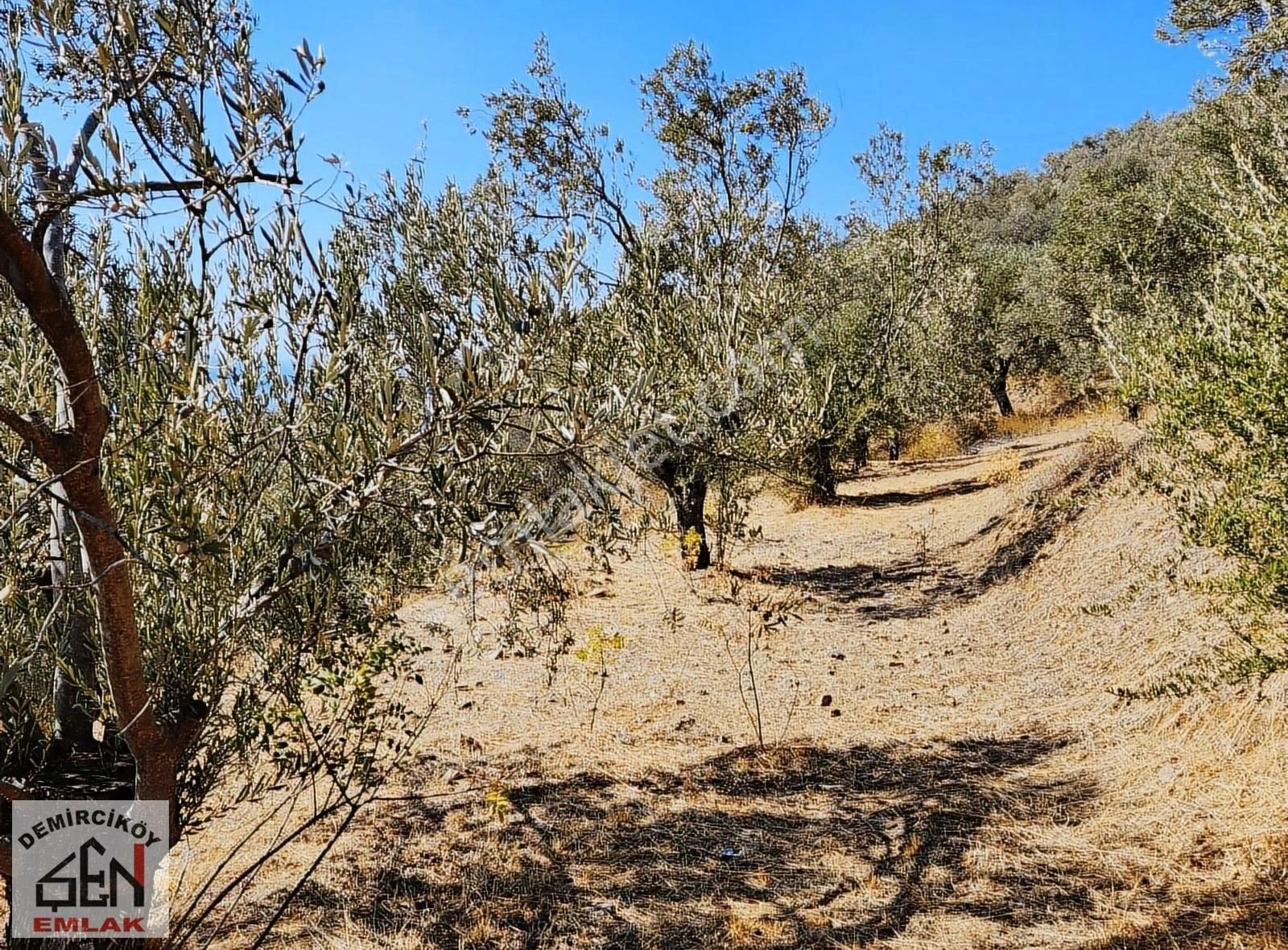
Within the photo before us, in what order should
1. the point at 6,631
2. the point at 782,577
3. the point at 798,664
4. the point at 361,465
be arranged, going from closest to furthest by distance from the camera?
the point at 361,465 < the point at 6,631 < the point at 798,664 < the point at 782,577

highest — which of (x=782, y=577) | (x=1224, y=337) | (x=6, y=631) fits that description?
(x=1224, y=337)

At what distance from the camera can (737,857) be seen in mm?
5430

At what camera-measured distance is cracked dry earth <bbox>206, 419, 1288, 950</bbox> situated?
4676 mm

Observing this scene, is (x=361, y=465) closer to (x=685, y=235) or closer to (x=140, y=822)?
(x=140, y=822)

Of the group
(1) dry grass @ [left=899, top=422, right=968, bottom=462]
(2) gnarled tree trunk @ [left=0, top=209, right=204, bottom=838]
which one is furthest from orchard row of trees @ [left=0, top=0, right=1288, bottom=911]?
(1) dry grass @ [left=899, top=422, right=968, bottom=462]

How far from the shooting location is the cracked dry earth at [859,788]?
4676 millimetres

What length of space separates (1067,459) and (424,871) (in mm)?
12685

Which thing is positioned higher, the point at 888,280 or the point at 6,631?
the point at 888,280

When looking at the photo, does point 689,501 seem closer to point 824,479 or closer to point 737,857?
point 737,857

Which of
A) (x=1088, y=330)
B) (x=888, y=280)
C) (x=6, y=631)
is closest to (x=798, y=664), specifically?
(x=6, y=631)

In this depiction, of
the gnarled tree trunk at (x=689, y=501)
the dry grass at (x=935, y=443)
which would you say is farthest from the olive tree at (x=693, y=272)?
the dry grass at (x=935, y=443)

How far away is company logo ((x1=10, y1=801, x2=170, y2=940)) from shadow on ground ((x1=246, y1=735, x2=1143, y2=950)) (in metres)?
1.43

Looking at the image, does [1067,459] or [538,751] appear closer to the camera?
[538,751]

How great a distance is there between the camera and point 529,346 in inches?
126
